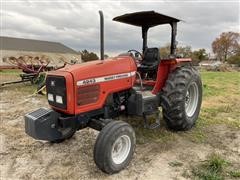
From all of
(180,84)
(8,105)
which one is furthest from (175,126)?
(8,105)

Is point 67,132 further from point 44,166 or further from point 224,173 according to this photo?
point 224,173

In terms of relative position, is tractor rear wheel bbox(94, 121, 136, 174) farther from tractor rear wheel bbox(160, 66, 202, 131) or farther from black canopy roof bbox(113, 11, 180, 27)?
black canopy roof bbox(113, 11, 180, 27)

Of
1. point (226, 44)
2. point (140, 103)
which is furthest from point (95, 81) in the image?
point (226, 44)

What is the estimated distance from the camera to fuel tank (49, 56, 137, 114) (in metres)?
3.36

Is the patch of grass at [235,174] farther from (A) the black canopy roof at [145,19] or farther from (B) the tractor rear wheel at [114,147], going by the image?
(A) the black canopy roof at [145,19]

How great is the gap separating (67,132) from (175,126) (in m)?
1.83

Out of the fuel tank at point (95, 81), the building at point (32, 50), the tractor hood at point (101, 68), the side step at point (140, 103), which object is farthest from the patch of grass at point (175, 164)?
the building at point (32, 50)

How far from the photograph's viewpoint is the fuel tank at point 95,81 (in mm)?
3358

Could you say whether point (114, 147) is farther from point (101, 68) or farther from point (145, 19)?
point (145, 19)

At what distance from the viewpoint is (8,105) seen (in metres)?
7.25

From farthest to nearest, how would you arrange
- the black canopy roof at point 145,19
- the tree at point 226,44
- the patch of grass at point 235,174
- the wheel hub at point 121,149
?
1. the tree at point 226,44
2. the black canopy roof at point 145,19
3. the wheel hub at point 121,149
4. the patch of grass at point 235,174

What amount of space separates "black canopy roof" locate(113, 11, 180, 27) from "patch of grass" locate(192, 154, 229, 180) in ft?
7.86

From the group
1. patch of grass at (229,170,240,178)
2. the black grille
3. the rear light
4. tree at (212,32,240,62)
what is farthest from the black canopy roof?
tree at (212,32,240,62)

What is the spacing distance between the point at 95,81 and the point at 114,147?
2.94 feet
